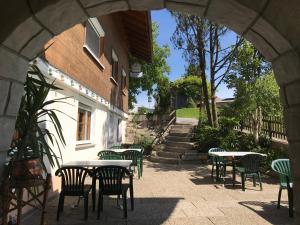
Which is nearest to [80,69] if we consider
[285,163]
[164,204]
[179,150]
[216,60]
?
[164,204]

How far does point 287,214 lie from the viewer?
5422mm

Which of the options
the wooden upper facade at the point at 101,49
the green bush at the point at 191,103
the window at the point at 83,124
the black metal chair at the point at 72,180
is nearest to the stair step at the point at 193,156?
the wooden upper facade at the point at 101,49

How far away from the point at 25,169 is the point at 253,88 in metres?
10.2

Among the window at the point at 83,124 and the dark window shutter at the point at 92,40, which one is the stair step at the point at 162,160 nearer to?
the window at the point at 83,124

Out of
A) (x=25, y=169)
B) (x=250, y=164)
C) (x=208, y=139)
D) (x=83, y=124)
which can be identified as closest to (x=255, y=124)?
(x=208, y=139)

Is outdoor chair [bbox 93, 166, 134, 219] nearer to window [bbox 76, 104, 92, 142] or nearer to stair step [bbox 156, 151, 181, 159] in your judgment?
window [bbox 76, 104, 92, 142]

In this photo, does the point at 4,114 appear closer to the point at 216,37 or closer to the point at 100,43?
the point at 100,43

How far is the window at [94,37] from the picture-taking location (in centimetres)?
898

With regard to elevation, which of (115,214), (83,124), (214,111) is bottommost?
(115,214)

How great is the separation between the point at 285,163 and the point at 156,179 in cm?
415

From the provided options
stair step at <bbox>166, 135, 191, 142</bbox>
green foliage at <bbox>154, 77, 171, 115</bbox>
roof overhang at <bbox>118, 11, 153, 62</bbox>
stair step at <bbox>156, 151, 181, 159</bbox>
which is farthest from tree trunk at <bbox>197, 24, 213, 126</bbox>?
green foliage at <bbox>154, 77, 171, 115</bbox>

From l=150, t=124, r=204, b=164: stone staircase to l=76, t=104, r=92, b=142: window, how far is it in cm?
513

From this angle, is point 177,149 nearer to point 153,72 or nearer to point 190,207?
point 190,207

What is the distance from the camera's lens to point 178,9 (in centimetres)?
279
